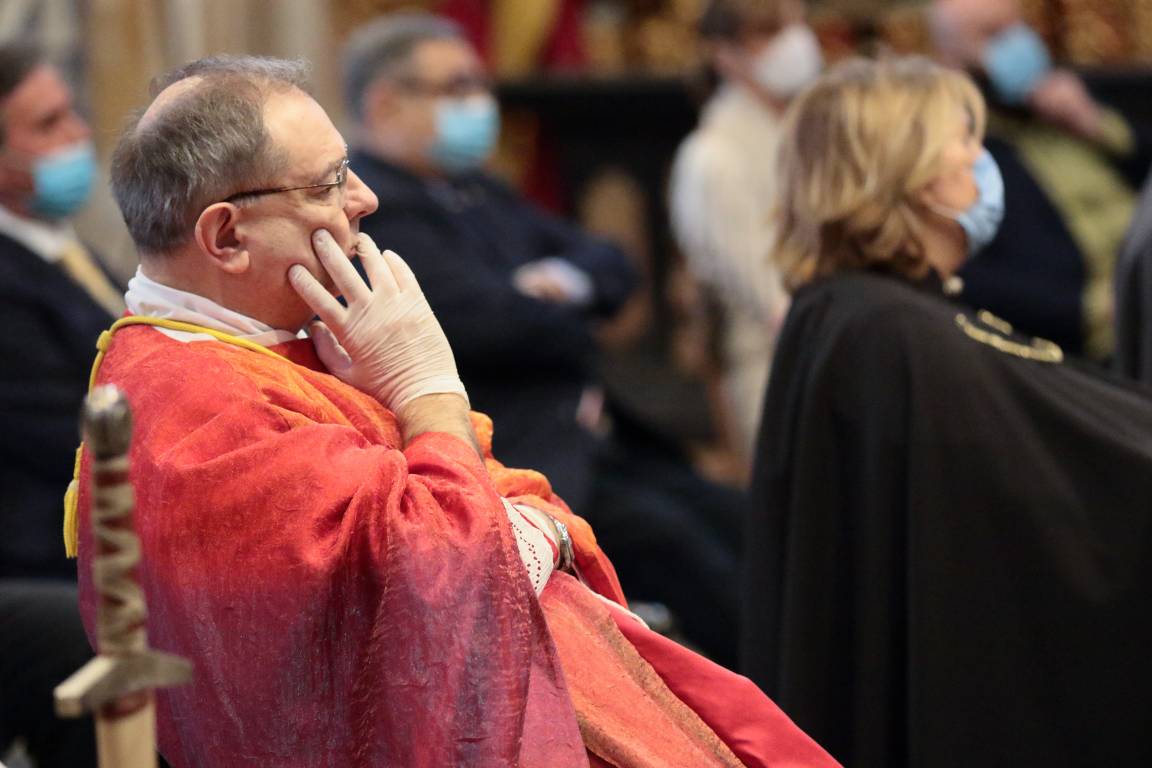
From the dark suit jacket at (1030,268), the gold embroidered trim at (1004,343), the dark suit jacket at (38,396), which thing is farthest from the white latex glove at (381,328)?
the dark suit jacket at (1030,268)

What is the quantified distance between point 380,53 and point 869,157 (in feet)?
5.62

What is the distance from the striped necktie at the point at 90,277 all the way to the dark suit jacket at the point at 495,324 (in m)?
0.56

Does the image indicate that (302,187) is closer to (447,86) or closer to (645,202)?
(447,86)

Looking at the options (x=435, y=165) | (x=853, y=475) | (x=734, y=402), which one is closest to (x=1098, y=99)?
(x=734, y=402)

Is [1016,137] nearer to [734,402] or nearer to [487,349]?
[734,402]

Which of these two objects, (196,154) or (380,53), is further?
(380,53)

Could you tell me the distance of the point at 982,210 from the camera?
9.29ft

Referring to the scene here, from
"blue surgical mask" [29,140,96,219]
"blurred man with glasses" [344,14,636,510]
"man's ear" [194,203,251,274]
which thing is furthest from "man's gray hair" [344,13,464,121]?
"man's ear" [194,203,251,274]

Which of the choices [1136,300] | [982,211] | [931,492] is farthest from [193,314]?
[1136,300]

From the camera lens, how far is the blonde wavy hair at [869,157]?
110 inches

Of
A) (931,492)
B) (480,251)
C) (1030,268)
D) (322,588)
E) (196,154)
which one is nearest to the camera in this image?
(322,588)

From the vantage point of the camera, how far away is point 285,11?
5.69 metres

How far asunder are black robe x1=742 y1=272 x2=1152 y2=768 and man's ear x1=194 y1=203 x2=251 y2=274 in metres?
1.19

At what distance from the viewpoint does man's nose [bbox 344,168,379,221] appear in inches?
76.9
